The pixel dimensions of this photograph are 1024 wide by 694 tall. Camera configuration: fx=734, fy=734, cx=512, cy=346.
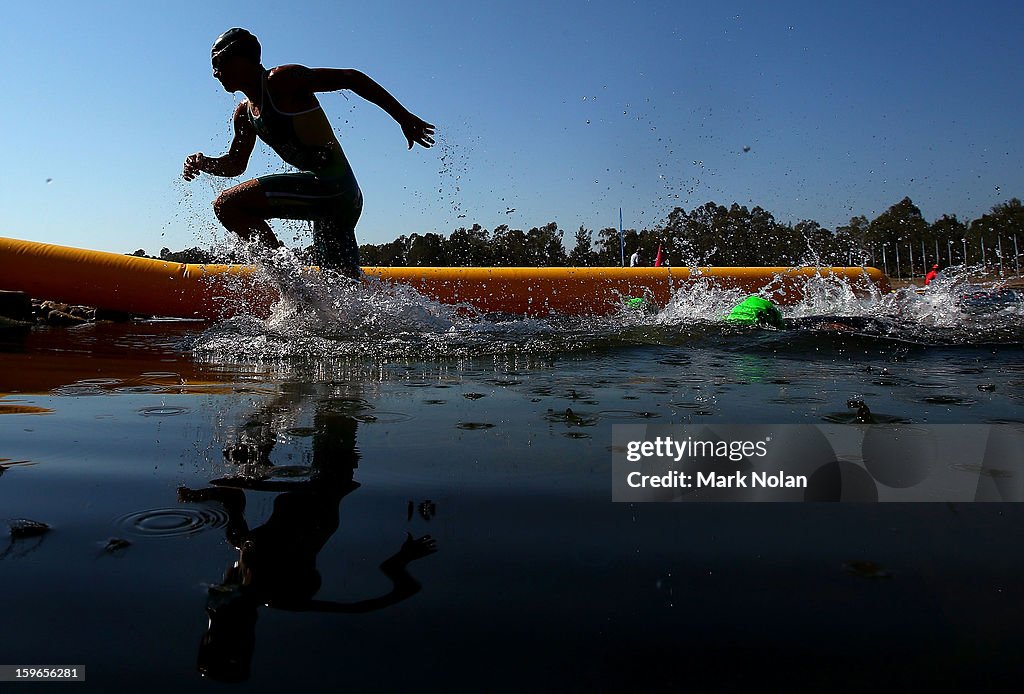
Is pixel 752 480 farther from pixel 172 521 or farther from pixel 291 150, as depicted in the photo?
pixel 291 150

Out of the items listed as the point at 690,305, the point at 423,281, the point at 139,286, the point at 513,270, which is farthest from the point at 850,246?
the point at 139,286

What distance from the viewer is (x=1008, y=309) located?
744 centimetres

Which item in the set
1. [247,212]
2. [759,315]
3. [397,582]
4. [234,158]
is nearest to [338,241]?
[247,212]

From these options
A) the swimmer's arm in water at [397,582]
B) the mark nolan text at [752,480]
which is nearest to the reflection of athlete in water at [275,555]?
the swimmer's arm in water at [397,582]

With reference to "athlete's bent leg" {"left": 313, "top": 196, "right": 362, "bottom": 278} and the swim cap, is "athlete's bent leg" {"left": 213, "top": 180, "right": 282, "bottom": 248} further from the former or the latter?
the swim cap

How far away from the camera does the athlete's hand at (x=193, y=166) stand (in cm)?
544

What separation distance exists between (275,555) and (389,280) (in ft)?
20.3

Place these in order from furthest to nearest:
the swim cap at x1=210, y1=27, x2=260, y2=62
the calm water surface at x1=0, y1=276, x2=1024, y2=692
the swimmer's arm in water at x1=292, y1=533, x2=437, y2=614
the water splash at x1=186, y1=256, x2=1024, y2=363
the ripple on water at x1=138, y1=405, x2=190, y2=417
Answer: the swim cap at x1=210, y1=27, x2=260, y2=62 → the water splash at x1=186, y1=256, x2=1024, y2=363 → the ripple on water at x1=138, y1=405, x2=190, y2=417 → the swimmer's arm in water at x1=292, y1=533, x2=437, y2=614 → the calm water surface at x1=0, y1=276, x2=1024, y2=692

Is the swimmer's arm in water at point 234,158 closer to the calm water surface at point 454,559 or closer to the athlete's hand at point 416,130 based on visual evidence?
the athlete's hand at point 416,130

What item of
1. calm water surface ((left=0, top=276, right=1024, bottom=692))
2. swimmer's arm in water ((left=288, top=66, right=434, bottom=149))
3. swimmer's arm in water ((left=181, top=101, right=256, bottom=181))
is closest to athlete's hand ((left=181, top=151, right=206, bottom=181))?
swimmer's arm in water ((left=181, top=101, right=256, bottom=181))

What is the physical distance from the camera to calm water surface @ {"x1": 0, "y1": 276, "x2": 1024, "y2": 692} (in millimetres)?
762

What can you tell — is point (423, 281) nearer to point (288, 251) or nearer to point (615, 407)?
point (288, 251)

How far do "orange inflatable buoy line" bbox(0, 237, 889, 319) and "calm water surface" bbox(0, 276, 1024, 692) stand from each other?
188 inches

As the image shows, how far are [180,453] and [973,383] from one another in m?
2.81
